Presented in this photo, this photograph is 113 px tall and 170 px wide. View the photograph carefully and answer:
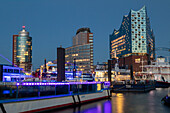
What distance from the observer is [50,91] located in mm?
30625

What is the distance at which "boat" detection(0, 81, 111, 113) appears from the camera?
23.8 metres

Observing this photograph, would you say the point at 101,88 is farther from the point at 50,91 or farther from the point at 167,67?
the point at 167,67

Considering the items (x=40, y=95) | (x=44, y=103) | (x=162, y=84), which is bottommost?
(x=162, y=84)

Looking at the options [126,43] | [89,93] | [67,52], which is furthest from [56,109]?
[67,52]

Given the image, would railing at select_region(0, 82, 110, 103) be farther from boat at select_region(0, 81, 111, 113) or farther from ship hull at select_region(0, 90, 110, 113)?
ship hull at select_region(0, 90, 110, 113)

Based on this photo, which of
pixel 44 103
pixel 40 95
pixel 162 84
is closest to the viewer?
pixel 44 103

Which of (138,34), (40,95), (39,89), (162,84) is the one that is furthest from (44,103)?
(138,34)

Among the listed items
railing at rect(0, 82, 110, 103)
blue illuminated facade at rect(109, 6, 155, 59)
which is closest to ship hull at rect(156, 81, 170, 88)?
railing at rect(0, 82, 110, 103)

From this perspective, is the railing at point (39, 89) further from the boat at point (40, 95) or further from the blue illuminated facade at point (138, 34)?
the blue illuminated facade at point (138, 34)

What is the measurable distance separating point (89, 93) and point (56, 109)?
10.6 m

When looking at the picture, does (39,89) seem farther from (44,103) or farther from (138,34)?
(138,34)

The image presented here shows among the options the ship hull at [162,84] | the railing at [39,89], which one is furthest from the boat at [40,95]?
the ship hull at [162,84]

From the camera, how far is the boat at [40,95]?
23836mm

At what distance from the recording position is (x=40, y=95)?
28531mm
